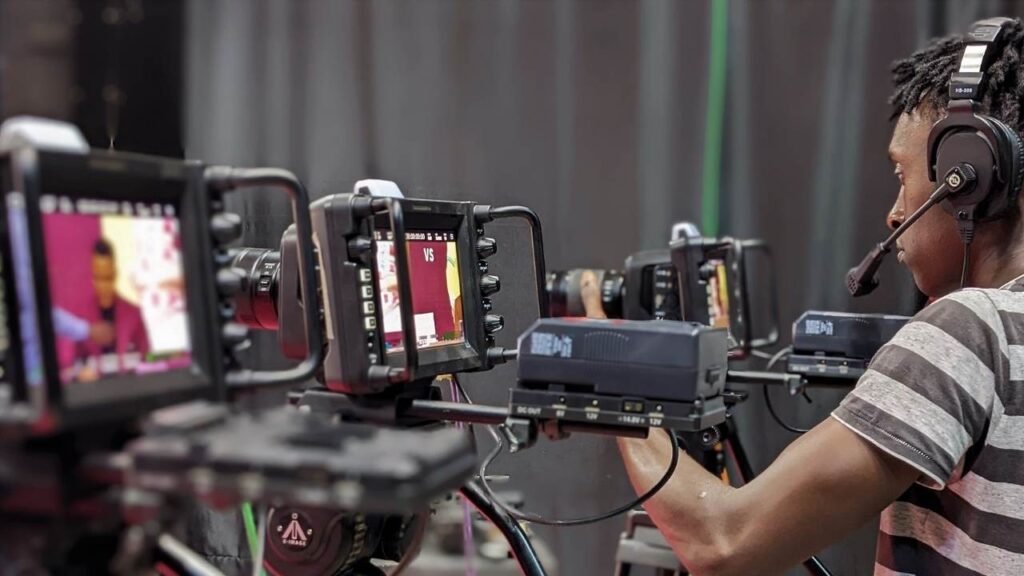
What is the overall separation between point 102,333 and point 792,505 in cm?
80

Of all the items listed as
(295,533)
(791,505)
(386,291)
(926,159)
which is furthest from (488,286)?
(926,159)

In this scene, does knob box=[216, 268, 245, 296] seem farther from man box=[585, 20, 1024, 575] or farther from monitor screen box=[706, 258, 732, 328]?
monitor screen box=[706, 258, 732, 328]

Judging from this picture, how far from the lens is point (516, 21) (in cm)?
244

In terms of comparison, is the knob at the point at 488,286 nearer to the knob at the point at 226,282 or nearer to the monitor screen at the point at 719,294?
the knob at the point at 226,282

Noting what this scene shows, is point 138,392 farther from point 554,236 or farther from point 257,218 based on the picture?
point 554,236

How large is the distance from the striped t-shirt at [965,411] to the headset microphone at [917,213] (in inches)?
7.4

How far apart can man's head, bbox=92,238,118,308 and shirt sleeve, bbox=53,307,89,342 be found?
0.03 m

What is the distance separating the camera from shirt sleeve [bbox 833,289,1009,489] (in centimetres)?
117

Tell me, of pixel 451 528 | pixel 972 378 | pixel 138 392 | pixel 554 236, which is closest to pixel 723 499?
pixel 972 378

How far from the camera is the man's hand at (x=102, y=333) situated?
83cm

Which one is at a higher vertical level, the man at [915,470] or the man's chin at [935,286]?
the man's chin at [935,286]

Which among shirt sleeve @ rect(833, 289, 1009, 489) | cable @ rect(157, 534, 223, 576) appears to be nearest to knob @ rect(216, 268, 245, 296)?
cable @ rect(157, 534, 223, 576)

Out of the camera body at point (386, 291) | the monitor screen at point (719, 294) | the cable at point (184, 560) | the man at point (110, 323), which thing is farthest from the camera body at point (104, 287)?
the monitor screen at point (719, 294)

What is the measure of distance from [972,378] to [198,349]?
88 cm
